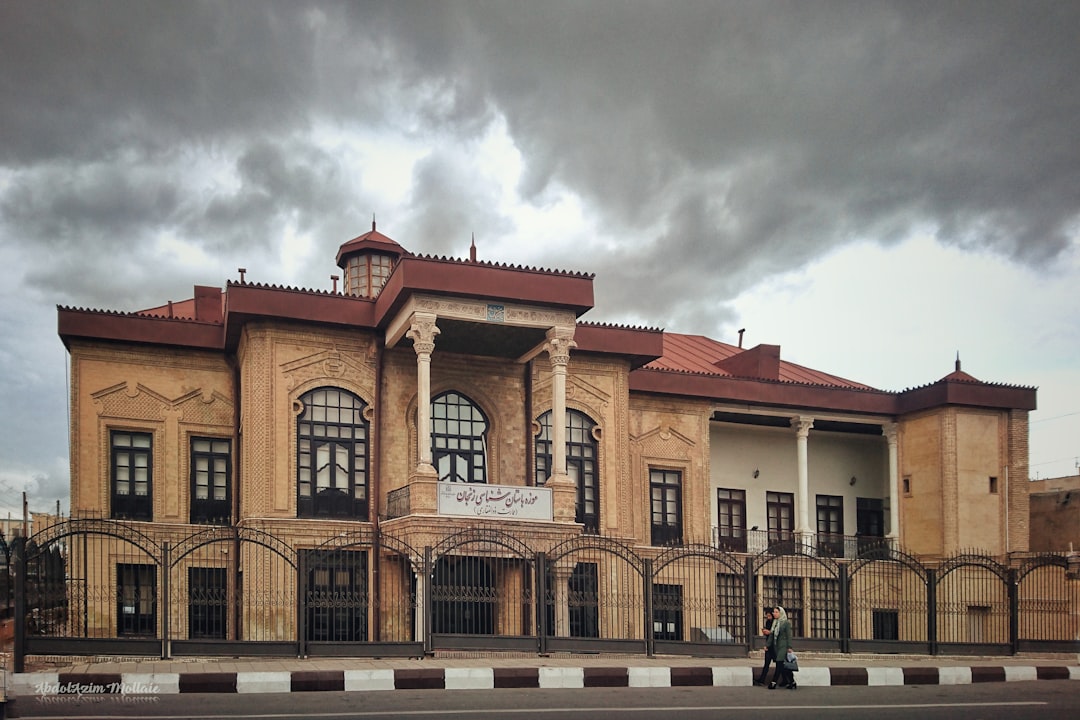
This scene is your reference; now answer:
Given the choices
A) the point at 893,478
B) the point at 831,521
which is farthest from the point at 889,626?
the point at 893,478

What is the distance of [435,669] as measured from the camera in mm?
14719

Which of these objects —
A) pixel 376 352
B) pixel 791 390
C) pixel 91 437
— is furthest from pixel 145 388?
pixel 791 390

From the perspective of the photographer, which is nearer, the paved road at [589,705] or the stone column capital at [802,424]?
the paved road at [589,705]

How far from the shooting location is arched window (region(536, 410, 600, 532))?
2598 cm

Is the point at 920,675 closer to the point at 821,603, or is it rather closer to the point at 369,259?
the point at 821,603

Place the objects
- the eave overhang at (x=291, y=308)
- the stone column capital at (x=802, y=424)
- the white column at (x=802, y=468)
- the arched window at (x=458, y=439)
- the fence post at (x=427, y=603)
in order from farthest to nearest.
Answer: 1. the stone column capital at (x=802, y=424)
2. the white column at (x=802, y=468)
3. the arched window at (x=458, y=439)
4. the eave overhang at (x=291, y=308)
5. the fence post at (x=427, y=603)

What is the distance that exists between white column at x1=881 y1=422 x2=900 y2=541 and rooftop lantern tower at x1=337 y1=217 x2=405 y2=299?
44.7 feet

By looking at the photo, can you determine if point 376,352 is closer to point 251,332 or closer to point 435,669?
point 251,332

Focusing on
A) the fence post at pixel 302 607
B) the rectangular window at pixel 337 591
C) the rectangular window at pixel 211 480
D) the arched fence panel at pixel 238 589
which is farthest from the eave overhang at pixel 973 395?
the fence post at pixel 302 607

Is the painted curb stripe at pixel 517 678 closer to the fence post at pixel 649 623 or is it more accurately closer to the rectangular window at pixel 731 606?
the fence post at pixel 649 623

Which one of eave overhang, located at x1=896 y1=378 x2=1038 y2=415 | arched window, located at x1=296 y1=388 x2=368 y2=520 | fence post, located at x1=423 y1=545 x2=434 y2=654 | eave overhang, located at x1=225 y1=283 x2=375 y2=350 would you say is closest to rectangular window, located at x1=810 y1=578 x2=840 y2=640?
eave overhang, located at x1=896 y1=378 x2=1038 y2=415

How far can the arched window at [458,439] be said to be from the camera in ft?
81.0

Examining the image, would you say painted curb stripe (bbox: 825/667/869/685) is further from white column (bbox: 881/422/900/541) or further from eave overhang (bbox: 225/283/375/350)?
white column (bbox: 881/422/900/541)

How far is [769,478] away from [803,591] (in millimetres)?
3292
